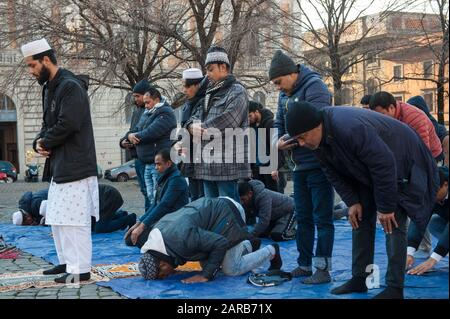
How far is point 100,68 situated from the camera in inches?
762

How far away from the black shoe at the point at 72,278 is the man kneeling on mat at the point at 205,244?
456 mm

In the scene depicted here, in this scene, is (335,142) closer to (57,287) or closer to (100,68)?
(57,287)

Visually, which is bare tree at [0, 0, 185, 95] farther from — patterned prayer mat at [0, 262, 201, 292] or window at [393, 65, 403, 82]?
patterned prayer mat at [0, 262, 201, 292]

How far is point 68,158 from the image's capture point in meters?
4.99

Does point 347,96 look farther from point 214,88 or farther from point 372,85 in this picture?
point 214,88

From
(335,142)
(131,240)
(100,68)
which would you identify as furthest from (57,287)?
(100,68)

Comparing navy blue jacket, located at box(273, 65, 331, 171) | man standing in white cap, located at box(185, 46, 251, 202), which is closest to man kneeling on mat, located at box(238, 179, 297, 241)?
man standing in white cap, located at box(185, 46, 251, 202)

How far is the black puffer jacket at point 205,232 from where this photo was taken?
503 cm

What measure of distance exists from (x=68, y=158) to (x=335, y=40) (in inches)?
638

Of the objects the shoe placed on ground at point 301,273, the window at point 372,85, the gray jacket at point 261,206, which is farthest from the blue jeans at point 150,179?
the window at point 372,85

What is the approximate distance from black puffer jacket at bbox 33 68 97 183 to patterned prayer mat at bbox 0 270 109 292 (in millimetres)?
857

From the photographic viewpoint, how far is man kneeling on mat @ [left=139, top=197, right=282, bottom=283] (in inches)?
199

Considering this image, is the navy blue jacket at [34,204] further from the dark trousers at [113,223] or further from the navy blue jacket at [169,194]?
the navy blue jacket at [169,194]
